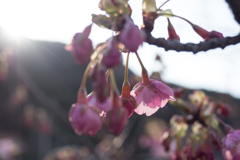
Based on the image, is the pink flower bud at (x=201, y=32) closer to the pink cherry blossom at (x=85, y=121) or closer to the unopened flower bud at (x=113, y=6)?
the unopened flower bud at (x=113, y=6)

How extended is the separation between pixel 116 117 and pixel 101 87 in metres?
0.09

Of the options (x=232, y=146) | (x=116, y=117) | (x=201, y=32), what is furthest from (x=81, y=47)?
(x=232, y=146)

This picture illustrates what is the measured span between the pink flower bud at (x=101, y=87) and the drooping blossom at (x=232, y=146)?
26.0 inches

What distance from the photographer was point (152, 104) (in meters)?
0.90

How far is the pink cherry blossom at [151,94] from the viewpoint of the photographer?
0.87 metres

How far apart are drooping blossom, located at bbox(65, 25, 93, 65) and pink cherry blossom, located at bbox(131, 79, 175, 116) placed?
0.29 metres

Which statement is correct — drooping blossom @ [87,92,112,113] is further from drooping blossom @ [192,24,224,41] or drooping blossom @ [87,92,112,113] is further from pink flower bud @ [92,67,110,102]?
drooping blossom @ [192,24,224,41]

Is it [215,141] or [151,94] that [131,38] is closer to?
[151,94]

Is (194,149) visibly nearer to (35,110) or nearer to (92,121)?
(92,121)

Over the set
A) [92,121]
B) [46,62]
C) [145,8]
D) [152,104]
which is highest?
[145,8]

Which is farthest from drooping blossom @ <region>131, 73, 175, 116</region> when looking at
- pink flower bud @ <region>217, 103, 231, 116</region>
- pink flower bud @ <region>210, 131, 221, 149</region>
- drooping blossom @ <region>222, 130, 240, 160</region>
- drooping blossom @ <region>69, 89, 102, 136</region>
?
pink flower bud @ <region>217, 103, 231, 116</region>

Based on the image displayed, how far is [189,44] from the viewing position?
87 centimetres

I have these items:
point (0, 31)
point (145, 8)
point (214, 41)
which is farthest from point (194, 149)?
point (0, 31)

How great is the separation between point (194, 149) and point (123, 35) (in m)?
0.92
